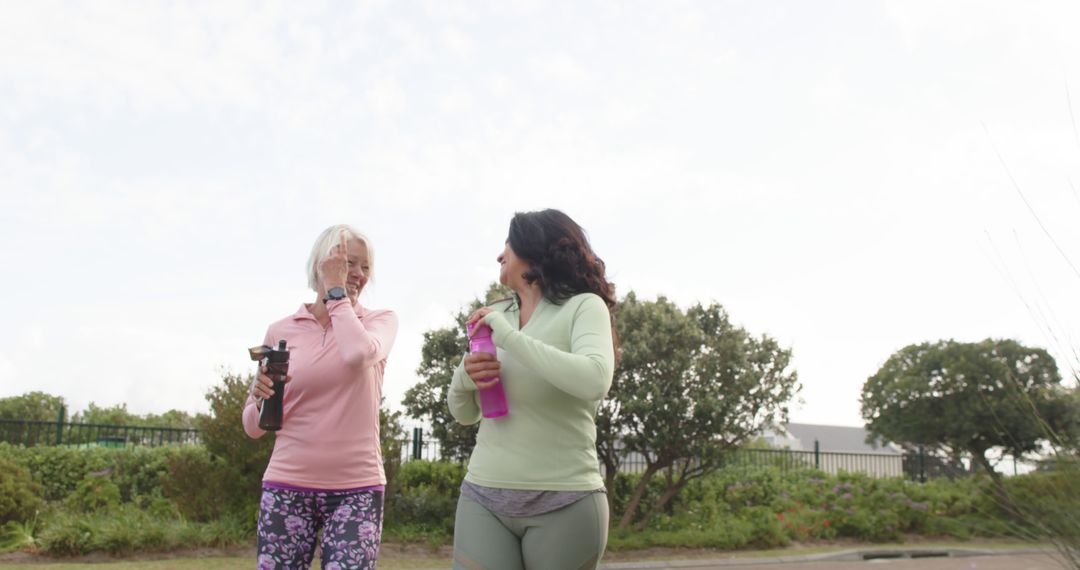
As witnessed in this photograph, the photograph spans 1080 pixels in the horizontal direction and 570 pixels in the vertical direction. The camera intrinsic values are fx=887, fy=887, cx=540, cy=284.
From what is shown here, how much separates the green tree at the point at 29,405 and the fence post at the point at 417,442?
98.0 feet

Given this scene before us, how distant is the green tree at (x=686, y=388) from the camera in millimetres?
12055

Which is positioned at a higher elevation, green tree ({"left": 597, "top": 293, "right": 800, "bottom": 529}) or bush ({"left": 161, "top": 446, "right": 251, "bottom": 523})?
green tree ({"left": 597, "top": 293, "right": 800, "bottom": 529})

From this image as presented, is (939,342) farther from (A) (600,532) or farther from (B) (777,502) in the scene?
(A) (600,532)

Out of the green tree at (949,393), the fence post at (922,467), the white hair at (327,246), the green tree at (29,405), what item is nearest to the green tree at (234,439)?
the white hair at (327,246)

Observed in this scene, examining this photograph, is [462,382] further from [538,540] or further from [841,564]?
[841,564]

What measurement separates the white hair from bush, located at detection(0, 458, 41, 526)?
26.4 ft

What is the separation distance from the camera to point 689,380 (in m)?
12.3

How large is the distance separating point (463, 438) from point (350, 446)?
9.89 metres

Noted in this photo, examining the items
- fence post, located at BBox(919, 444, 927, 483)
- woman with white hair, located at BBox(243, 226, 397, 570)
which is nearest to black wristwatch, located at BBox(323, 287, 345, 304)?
woman with white hair, located at BBox(243, 226, 397, 570)

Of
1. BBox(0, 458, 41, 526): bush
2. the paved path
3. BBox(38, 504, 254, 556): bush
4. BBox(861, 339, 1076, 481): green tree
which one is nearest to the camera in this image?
BBox(38, 504, 254, 556): bush

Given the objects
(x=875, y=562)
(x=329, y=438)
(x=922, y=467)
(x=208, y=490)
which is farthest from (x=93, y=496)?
(x=922, y=467)

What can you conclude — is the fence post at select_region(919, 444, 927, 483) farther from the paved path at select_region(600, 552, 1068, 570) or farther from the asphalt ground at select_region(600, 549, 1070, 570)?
the paved path at select_region(600, 552, 1068, 570)

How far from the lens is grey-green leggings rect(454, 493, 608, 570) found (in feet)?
7.67

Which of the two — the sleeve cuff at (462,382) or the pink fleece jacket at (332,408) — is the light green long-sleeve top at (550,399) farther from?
the pink fleece jacket at (332,408)
